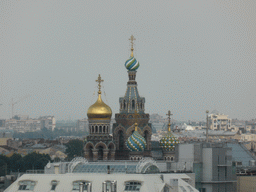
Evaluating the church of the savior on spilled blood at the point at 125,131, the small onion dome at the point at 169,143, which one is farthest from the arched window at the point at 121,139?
the small onion dome at the point at 169,143

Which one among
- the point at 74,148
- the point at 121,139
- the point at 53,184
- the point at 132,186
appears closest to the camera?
the point at 132,186

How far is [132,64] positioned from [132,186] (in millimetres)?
27018

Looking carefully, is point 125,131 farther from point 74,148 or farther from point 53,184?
point 74,148

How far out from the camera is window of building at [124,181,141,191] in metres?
38.9

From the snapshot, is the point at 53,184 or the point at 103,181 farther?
the point at 53,184

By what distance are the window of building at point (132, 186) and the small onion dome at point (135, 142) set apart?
20602mm

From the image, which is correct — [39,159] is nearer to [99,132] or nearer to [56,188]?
[99,132]

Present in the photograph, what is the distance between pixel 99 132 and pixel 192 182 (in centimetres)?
1808

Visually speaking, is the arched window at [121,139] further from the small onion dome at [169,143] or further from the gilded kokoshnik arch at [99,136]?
the small onion dome at [169,143]

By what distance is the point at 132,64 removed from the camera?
6531 cm

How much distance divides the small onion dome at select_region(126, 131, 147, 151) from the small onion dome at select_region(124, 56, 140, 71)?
6.72m

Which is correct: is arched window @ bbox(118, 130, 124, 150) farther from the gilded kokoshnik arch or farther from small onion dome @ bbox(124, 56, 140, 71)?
small onion dome @ bbox(124, 56, 140, 71)

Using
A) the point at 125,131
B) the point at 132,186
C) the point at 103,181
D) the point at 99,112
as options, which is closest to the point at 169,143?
the point at 125,131

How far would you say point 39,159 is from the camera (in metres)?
86.9
